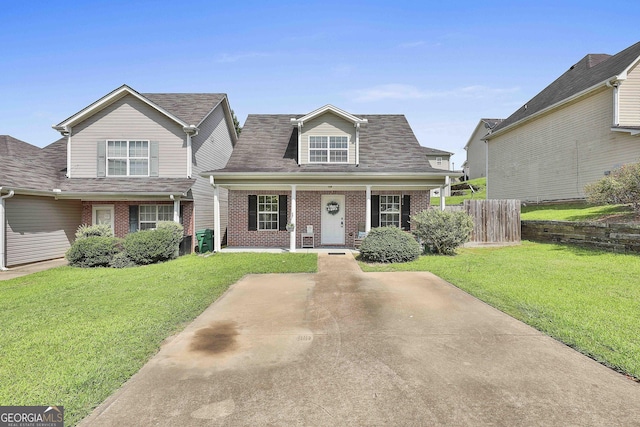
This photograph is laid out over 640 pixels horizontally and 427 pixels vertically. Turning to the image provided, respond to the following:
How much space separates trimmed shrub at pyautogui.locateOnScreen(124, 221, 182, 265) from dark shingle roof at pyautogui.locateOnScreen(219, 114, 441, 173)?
11.0 ft

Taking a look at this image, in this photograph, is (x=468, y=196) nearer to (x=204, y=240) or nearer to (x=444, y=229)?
(x=444, y=229)

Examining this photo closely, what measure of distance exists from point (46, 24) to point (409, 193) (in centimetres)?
1604

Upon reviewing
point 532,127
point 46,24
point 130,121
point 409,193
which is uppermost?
point 46,24

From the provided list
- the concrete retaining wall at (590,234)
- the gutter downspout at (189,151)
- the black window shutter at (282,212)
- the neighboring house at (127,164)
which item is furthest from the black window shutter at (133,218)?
the concrete retaining wall at (590,234)

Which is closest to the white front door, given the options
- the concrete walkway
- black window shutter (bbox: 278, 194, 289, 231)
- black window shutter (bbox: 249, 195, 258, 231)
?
black window shutter (bbox: 278, 194, 289, 231)

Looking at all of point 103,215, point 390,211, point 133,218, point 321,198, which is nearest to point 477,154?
point 390,211

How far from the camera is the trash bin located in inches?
513

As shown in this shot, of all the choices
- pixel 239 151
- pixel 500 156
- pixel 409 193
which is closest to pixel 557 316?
pixel 409 193

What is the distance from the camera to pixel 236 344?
13.6ft

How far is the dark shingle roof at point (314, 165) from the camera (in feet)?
42.9

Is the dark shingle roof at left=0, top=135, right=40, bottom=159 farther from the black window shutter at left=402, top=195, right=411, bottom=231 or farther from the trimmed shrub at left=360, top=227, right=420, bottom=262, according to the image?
the black window shutter at left=402, top=195, right=411, bottom=231

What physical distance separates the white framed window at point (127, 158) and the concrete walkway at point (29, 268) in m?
4.23

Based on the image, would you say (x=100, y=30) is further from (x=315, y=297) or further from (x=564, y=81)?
(x=564, y=81)

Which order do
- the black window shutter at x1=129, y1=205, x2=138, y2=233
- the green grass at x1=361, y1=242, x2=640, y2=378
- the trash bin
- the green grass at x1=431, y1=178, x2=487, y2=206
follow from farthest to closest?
the green grass at x1=431, y1=178, x2=487, y2=206 → the black window shutter at x1=129, y1=205, x2=138, y2=233 → the trash bin → the green grass at x1=361, y1=242, x2=640, y2=378
